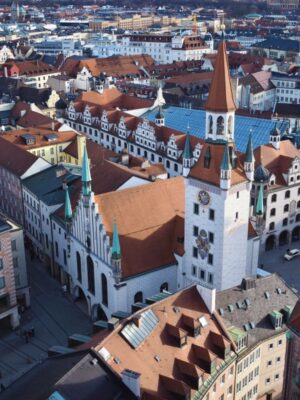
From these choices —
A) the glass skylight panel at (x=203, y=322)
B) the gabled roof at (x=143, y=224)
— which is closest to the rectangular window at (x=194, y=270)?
the gabled roof at (x=143, y=224)

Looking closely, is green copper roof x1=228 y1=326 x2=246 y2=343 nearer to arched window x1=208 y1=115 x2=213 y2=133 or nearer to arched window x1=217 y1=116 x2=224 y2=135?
arched window x1=217 y1=116 x2=224 y2=135

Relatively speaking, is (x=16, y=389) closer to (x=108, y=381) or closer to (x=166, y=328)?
(x=108, y=381)

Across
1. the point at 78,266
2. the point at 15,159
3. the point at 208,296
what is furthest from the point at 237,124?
the point at 208,296

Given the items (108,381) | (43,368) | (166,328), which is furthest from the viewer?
(166,328)

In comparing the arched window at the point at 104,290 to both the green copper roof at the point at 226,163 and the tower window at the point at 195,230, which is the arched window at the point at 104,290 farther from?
the green copper roof at the point at 226,163

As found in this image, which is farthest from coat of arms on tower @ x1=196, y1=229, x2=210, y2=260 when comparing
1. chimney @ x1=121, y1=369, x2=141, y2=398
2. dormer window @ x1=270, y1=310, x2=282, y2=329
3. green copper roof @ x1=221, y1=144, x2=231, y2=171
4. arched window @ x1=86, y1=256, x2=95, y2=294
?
chimney @ x1=121, y1=369, x2=141, y2=398

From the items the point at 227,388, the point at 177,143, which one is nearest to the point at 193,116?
the point at 177,143

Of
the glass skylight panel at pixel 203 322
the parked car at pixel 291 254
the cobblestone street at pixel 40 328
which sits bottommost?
the cobblestone street at pixel 40 328
